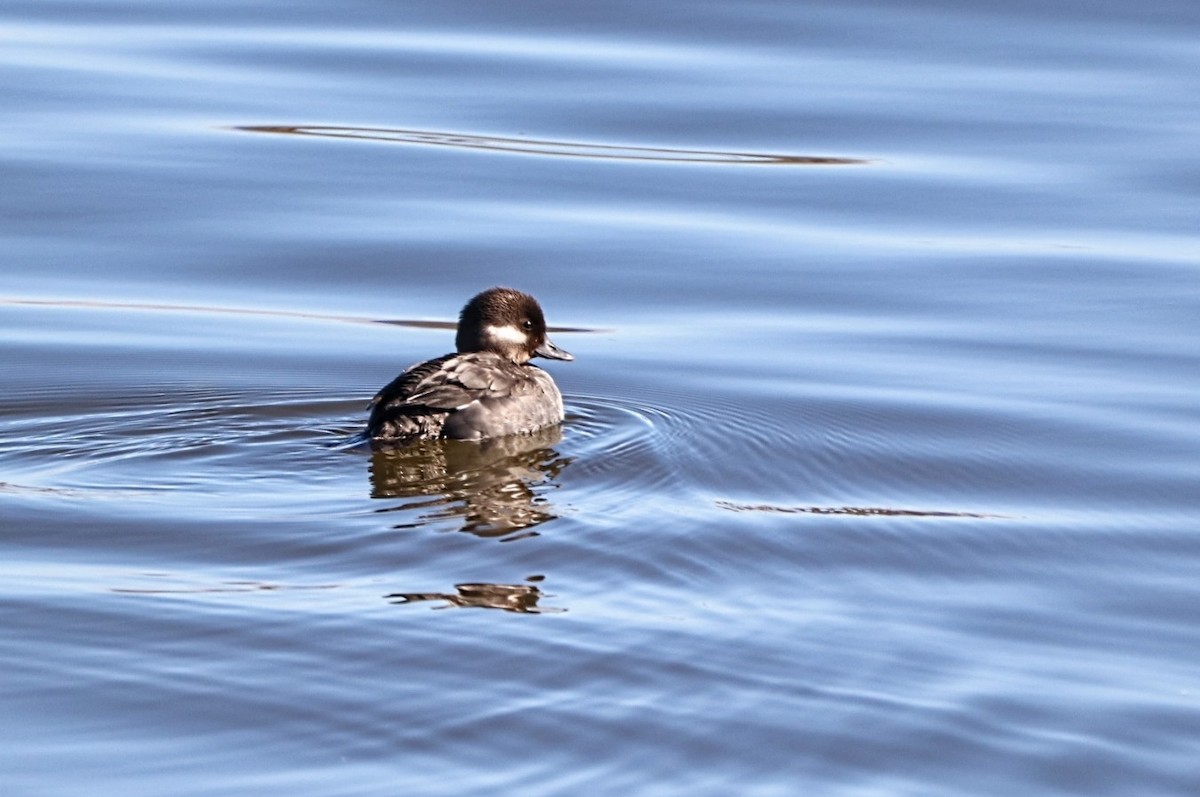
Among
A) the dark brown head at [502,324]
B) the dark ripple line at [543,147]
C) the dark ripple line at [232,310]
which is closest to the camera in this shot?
the dark brown head at [502,324]

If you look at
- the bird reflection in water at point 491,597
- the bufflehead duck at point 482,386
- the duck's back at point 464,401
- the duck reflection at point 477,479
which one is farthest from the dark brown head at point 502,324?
the bird reflection in water at point 491,597

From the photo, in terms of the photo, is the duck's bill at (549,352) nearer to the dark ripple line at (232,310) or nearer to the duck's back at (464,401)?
the duck's back at (464,401)

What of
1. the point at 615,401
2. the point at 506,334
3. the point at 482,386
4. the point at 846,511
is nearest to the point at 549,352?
the point at 506,334

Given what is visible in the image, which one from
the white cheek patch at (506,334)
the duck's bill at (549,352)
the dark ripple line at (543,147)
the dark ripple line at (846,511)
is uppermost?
the dark ripple line at (543,147)

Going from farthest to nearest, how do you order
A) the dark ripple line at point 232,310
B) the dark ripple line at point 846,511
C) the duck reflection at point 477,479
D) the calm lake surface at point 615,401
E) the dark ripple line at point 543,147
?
1. the dark ripple line at point 543,147
2. the dark ripple line at point 232,310
3. the dark ripple line at point 846,511
4. the duck reflection at point 477,479
5. the calm lake surface at point 615,401

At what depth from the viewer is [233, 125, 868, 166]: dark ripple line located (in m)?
15.2

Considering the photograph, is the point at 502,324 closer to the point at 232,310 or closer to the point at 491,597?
the point at 232,310

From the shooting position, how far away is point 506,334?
1054 centimetres

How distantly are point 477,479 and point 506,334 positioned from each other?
1.69 metres

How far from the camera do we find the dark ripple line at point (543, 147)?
1522 centimetres

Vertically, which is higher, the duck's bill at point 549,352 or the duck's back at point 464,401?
the duck's bill at point 549,352

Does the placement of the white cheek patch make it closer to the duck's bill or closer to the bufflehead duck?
the bufflehead duck

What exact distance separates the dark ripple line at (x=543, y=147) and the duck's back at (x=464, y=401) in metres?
5.51

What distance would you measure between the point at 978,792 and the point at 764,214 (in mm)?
8688
